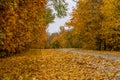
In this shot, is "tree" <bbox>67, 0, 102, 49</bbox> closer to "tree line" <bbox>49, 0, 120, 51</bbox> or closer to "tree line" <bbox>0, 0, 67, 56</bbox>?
"tree line" <bbox>49, 0, 120, 51</bbox>

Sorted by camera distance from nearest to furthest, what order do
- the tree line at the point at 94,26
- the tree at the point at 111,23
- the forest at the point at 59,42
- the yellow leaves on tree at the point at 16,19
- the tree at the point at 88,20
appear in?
the yellow leaves on tree at the point at 16,19
the forest at the point at 59,42
the tree at the point at 111,23
the tree line at the point at 94,26
the tree at the point at 88,20

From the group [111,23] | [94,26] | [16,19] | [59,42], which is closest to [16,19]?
[16,19]

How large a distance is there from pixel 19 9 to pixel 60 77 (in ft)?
12.7

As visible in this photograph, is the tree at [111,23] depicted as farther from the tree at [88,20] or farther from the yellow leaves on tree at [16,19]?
the yellow leaves on tree at [16,19]

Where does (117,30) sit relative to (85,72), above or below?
above

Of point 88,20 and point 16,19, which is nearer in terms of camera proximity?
point 16,19

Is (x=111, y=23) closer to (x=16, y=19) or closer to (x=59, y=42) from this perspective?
(x=16, y=19)

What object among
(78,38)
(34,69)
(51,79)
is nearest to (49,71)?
(34,69)

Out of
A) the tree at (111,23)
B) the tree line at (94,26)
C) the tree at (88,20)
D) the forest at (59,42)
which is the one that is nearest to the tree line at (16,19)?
the forest at (59,42)

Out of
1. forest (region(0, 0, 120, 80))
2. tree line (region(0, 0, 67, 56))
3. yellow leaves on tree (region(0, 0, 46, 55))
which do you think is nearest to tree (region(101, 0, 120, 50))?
forest (region(0, 0, 120, 80))

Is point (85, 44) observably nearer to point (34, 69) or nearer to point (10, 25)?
point (34, 69)

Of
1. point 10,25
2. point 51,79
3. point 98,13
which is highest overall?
point 98,13

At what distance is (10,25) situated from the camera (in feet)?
51.1

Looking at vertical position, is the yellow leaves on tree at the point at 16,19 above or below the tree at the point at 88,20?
below
